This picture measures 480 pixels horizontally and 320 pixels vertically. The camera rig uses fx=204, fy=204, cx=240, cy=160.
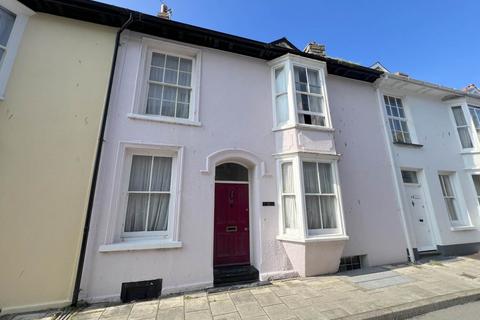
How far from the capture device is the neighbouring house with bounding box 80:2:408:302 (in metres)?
4.58

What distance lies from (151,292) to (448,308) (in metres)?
5.95

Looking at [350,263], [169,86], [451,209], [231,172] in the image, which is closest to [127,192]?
[231,172]

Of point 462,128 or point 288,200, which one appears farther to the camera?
point 462,128

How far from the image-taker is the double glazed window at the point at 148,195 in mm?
4785

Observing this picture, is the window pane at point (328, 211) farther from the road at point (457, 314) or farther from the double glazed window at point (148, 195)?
the double glazed window at point (148, 195)

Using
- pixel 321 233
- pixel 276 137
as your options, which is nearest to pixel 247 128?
pixel 276 137

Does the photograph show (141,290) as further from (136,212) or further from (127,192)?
(127,192)

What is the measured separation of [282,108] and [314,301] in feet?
16.3

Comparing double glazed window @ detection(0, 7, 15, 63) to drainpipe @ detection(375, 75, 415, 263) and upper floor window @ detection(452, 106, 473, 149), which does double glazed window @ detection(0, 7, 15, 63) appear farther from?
upper floor window @ detection(452, 106, 473, 149)

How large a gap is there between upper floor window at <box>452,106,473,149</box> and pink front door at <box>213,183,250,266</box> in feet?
32.1

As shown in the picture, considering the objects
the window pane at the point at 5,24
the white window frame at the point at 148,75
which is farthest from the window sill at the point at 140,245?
the window pane at the point at 5,24

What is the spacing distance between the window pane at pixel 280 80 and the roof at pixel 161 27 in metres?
0.49

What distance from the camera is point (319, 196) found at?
5730mm

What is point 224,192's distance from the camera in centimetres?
573
